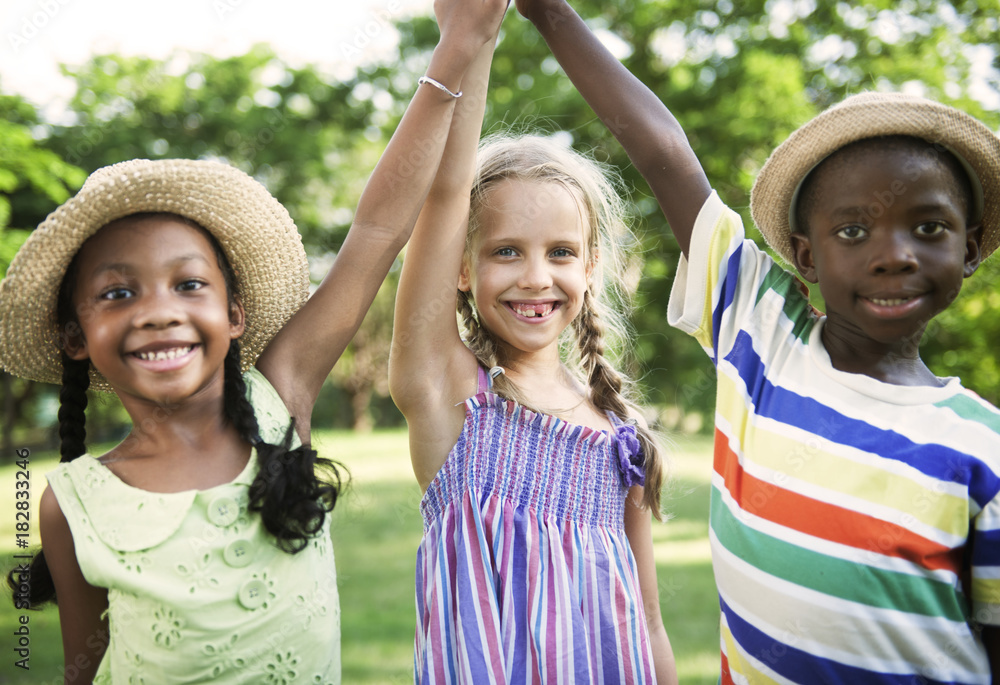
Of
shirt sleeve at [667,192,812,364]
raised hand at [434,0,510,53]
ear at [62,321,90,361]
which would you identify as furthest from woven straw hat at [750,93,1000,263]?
ear at [62,321,90,361]

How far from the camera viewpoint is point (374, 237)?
2.00 metres

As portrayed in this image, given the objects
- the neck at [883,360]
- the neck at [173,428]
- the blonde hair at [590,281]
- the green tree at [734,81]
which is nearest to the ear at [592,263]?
the blonde hair at [590,281]

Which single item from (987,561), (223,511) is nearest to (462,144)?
(223,511)

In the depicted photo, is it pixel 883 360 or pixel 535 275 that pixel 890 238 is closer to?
pixel 883 360

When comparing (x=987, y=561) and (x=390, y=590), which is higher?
(x=987, y=561)

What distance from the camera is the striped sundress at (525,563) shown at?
196 cm

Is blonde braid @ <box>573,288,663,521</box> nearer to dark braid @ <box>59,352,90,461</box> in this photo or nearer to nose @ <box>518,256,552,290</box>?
nose @ <box>518,256,552,290</box>

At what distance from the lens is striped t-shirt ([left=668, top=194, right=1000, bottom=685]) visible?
1540 mm

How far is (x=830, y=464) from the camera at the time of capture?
65.3 inches


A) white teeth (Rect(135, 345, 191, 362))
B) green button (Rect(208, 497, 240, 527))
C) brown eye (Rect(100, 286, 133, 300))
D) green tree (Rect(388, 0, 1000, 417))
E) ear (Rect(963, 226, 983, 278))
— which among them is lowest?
green button (Rect(208, 497, 240, 527))

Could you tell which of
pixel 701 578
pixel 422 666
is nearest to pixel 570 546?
pixel 422 666

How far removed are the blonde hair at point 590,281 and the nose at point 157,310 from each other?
853mm

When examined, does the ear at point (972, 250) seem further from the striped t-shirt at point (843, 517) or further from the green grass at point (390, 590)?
the green grass at point (390, 590)

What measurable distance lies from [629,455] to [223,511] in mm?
1109
